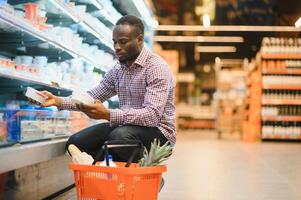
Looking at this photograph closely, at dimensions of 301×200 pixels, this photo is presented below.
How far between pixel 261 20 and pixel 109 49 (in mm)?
9510

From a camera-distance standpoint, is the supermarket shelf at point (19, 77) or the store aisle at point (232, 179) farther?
the store aisle at point (232, 179)

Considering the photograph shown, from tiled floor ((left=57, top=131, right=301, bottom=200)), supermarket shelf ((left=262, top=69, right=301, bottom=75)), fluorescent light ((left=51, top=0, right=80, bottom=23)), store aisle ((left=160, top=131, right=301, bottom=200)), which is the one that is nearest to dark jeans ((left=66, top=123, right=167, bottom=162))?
tiled floor ((left=57, top=131, right=301, bottom=200))

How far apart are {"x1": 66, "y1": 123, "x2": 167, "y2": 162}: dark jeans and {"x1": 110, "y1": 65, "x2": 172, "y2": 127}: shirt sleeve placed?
0.17 feet

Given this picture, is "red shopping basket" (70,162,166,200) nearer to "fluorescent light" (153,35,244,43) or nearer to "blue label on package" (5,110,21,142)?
"blue label on package" (5,110,21,142)

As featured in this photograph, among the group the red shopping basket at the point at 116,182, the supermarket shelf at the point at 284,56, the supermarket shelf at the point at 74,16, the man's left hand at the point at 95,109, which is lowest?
the red shopping basket at the point at 116,182

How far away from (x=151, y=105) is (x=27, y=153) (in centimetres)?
74

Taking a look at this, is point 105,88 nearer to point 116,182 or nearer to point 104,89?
point 104,89

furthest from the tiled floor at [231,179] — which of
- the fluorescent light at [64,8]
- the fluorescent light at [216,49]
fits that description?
the fluorescent light at [216,49]

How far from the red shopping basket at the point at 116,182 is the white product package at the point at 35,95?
52cm

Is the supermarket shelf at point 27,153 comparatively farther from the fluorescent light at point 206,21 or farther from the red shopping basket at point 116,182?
the fluorescent light at point 206,21

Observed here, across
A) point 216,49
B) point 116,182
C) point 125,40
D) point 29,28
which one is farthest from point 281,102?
point 216,49

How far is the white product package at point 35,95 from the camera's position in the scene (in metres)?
2.62

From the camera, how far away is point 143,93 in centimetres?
297

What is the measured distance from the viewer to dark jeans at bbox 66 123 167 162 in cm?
267
